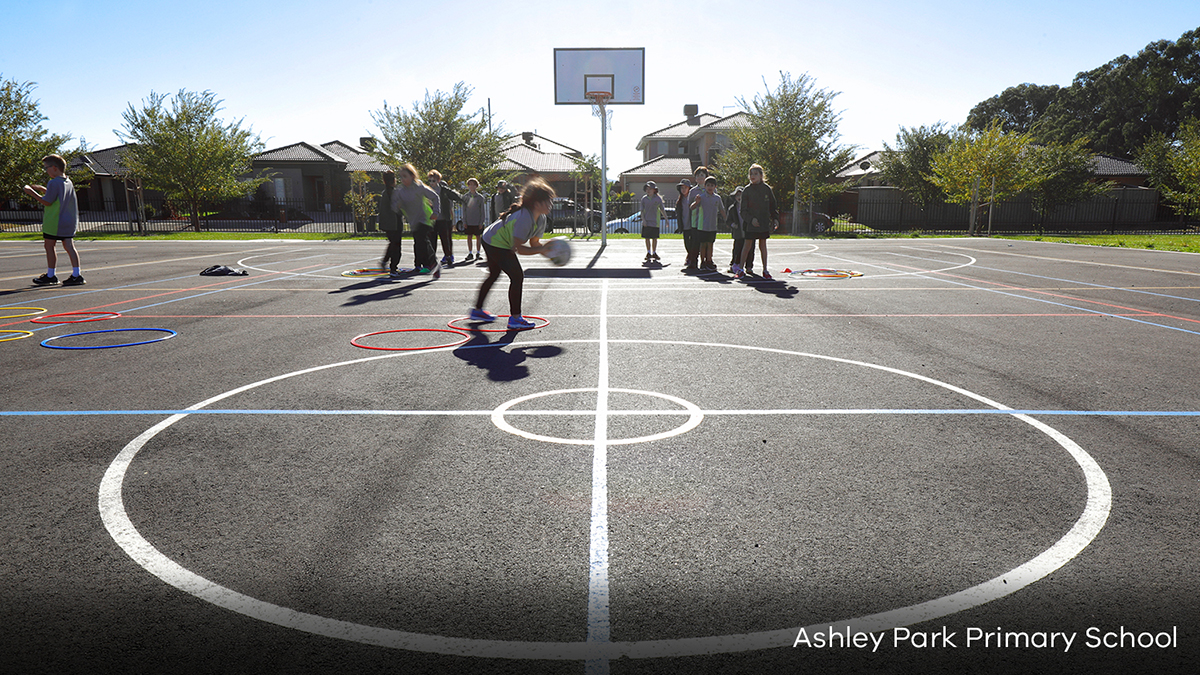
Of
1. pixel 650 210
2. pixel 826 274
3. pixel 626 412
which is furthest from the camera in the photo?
pixel 650 210

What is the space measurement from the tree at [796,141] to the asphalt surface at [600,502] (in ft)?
102

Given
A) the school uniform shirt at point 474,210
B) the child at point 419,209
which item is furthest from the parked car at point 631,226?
the child at point 419,209

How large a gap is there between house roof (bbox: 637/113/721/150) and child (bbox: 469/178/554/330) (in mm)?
58385

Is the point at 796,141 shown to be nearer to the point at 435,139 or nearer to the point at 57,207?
the point at 435,139

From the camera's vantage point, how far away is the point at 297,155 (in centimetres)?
5409

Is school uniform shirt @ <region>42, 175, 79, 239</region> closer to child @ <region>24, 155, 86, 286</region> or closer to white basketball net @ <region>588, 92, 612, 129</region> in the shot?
child @ <region>24, 155, 86, 286</region>

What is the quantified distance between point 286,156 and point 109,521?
56.2 meters

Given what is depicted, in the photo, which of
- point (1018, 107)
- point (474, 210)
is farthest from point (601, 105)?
point (1018, 107)

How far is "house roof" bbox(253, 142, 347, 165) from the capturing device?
174 feet

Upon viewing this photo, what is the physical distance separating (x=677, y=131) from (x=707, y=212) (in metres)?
53.5

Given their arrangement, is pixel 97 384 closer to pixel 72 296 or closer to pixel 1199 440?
pixel 72 296

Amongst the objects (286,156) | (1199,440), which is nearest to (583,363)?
(1199,440)

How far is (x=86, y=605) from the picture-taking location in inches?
110

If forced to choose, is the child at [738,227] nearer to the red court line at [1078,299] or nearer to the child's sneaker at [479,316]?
the red court line at [1078,299]
